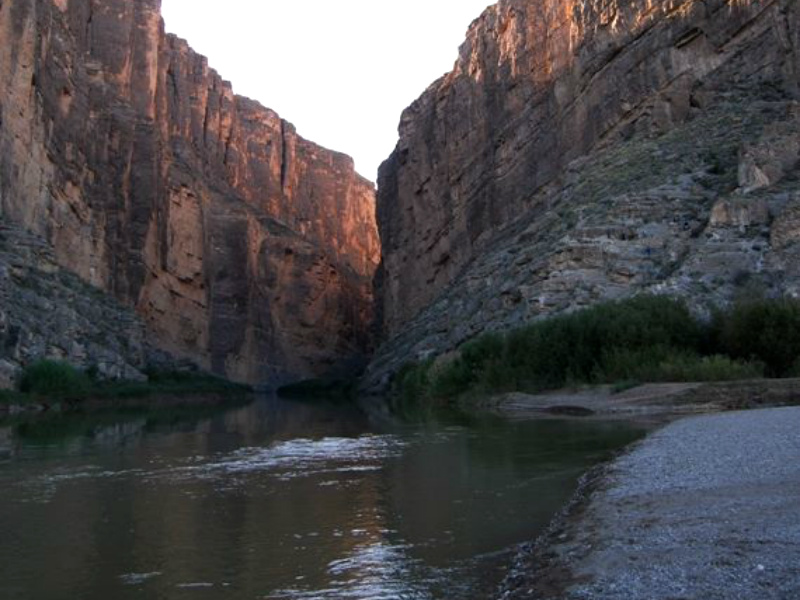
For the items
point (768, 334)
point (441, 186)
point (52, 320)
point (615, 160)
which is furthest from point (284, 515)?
point (441, 186)

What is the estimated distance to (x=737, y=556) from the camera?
5.42 metres

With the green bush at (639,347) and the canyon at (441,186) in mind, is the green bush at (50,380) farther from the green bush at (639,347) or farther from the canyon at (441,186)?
the green bush at (639,347)

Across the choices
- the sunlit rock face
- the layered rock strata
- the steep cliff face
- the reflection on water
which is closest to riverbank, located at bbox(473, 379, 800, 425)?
the reflection on water

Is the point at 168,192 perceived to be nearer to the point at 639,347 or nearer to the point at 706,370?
the point at 639,347

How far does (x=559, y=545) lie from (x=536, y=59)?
58.2 m

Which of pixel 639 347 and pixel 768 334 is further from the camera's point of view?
pixel 639 347

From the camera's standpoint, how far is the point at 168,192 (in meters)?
80.7

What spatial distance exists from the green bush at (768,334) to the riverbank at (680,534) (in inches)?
568

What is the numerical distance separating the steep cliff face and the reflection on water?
58.3 feet

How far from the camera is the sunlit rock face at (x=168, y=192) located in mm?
55469

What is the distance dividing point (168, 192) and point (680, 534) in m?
79.0

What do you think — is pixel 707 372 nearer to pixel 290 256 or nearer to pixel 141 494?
pixel 141 494

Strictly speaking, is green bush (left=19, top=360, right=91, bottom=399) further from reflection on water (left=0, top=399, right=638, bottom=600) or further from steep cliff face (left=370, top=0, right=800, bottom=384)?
reflection on water (left=0, top=399, right=638, bottom=600)

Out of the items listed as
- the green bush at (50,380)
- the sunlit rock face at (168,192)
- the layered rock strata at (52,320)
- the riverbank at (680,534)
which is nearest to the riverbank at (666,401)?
the riverbank at (680,534)
